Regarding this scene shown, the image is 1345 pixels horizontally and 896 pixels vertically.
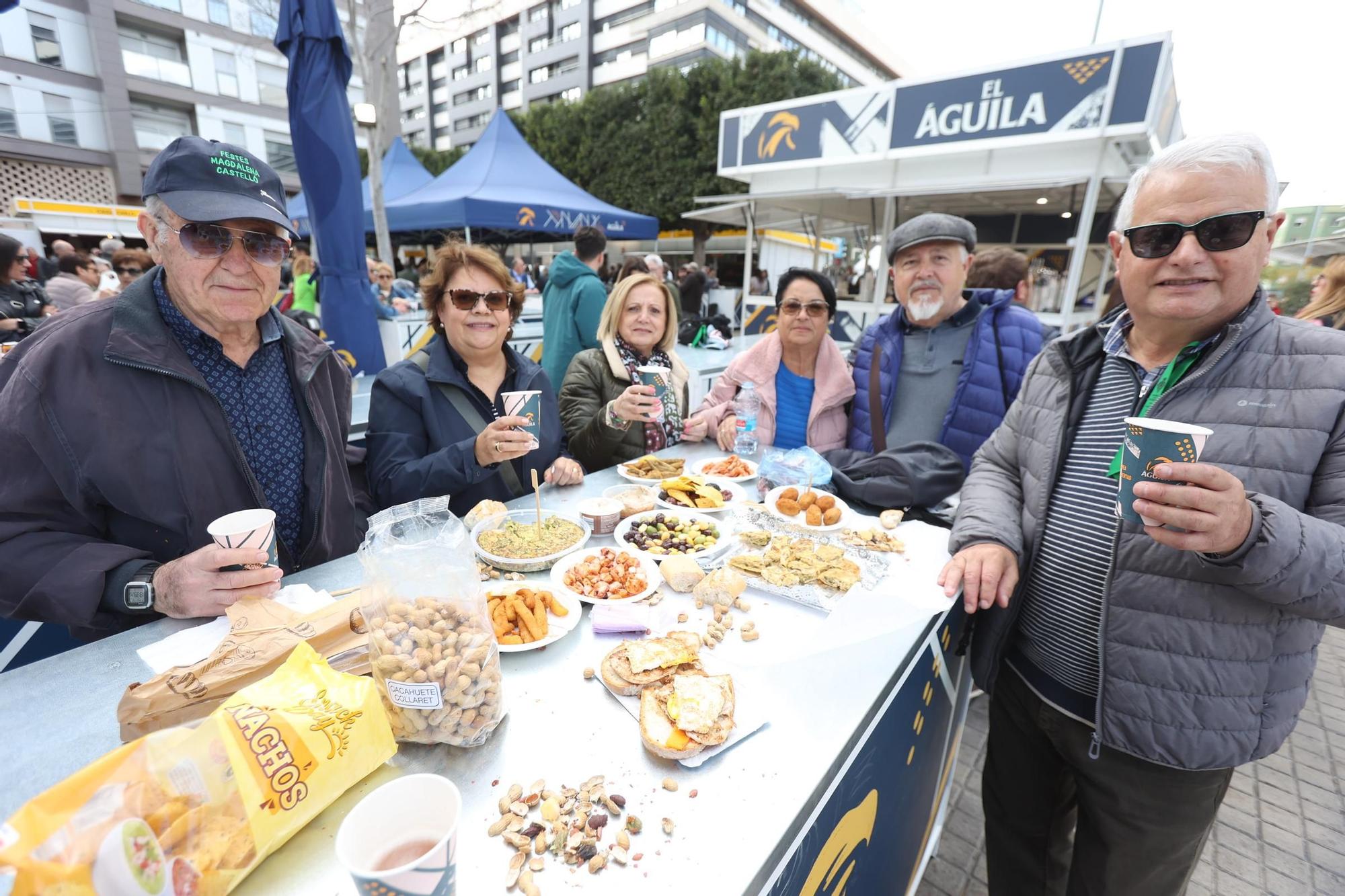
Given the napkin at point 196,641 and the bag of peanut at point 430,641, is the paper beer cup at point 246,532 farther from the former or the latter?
the bag of peanut at point 430,641

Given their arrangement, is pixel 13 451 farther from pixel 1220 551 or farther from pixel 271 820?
pixel 1220 551

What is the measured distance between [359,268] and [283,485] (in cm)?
312

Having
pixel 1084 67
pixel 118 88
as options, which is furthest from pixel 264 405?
pixel 118 88

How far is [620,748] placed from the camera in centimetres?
120

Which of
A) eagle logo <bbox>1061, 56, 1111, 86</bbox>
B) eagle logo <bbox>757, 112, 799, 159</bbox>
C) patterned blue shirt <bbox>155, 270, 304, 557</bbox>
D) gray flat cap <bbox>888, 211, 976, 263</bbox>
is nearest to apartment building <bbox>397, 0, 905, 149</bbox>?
eagle logo <bbox>757, 112, 799, 159</bbox>

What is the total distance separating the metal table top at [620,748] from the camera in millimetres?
955

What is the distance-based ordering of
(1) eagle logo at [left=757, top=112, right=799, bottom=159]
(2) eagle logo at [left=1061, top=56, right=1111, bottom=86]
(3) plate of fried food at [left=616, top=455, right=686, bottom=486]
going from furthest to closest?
(1) eagle logo at [left=757, top=112, right=799, bottom=159], (2) eagle logo at [left=1061, top=56, right=1111, bottom=86], (3) plate of fried food at [left=616, top=455, right=686, bottom=486]

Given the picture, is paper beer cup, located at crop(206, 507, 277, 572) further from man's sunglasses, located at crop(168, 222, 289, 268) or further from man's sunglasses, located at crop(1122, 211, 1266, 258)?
man's sunglasses, located at crop(1122, 211, 1266, 258)

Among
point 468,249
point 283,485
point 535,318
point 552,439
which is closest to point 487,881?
point 283,485

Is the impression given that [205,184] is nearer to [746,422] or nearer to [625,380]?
[625,380]

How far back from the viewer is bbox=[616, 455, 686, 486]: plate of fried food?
9.04 feet

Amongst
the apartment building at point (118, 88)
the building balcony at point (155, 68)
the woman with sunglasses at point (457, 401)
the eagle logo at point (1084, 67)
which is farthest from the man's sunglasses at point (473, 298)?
the building balcony at point (155, 68)

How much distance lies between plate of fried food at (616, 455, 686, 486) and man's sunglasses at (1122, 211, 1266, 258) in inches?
76.2

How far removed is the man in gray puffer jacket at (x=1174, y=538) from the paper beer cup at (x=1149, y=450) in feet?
0.13
